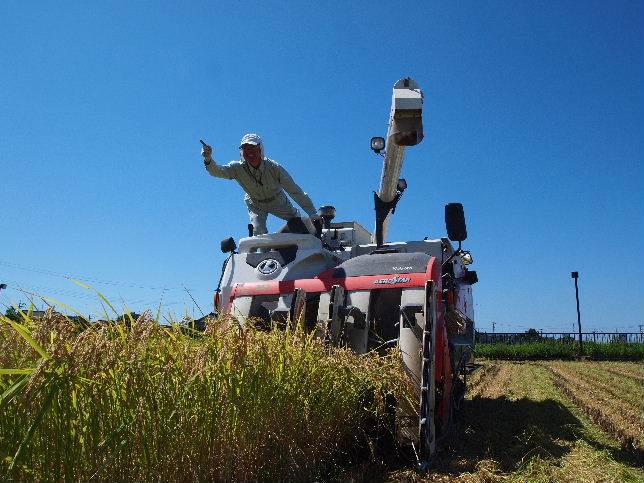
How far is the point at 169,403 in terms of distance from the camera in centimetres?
279

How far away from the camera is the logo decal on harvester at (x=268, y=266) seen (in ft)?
→ 19.4

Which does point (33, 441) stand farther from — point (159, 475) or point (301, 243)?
point (301, 243)

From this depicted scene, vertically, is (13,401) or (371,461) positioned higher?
(13,401)

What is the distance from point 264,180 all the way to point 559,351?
24.8 m

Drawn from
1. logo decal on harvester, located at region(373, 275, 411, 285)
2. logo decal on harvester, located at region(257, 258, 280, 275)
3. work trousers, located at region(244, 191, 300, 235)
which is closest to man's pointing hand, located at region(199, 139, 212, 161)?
work trousers, located at region(244, 191, 300, 235)

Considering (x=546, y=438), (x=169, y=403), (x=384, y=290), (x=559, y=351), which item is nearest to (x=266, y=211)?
(x=384, y=290)

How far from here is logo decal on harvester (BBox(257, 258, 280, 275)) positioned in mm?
5905

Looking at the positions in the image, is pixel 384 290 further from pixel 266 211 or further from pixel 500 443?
pixel 266 211

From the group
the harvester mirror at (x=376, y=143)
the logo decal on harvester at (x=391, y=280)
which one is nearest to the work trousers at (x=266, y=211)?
the harvester mirror at (x=376, y=143)

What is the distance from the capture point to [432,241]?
6.30m

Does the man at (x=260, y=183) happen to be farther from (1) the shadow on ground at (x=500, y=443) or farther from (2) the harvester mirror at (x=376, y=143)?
(1) the shadow on ground at (x=500, y=443)

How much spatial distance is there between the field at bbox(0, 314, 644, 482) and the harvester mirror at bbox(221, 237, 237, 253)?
255cm

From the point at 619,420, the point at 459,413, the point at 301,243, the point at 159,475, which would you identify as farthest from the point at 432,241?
the point at 159,475

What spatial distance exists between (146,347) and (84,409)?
0.39m
